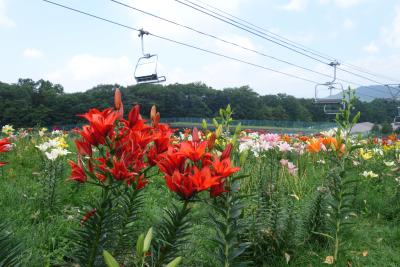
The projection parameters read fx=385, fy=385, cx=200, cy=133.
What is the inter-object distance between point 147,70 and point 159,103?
4139cm

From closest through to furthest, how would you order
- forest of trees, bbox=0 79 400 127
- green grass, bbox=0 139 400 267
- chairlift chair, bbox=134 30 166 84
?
green grass, bbox=0 139 400 267, chairlift chair, bbox=134 30 166 84, forest of trees, bbox=0 79 400 127

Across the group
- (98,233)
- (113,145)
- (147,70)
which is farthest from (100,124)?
(147,70)

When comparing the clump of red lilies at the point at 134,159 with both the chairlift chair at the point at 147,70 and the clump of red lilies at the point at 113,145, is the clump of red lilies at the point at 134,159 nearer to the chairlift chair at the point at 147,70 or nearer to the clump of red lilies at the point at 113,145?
the clump of red lilies at the point at 113,145

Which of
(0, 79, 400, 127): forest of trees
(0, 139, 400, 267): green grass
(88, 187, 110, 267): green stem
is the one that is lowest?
(0, 139, 400, 267): green grass

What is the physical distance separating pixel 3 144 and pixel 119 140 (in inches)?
15.0

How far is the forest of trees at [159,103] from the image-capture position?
4822cm

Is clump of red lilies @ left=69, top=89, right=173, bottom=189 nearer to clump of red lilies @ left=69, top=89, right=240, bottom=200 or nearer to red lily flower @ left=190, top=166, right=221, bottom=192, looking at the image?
clump of red lilies @ left=69, top=89, right=240, bottom=200

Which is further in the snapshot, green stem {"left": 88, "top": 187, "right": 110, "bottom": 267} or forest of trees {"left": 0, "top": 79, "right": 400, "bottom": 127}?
forest of trees {"left": 0, "top": 79, "right": 400, "bottom": 127}

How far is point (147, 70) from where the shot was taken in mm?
15117

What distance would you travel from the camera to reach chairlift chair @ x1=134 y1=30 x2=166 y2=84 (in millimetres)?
14875

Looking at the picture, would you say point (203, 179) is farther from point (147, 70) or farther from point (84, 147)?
point (147, 70)

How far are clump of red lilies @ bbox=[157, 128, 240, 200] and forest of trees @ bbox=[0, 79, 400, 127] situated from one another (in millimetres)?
41396

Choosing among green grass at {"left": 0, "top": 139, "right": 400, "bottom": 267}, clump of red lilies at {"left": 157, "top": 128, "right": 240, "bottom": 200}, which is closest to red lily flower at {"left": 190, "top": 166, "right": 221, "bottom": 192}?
clump of red lilies at {"left": 157, "top": 128, "right": 240, "bottom": 200}

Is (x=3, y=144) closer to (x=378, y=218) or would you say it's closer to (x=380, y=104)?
(x=378, y=218)
